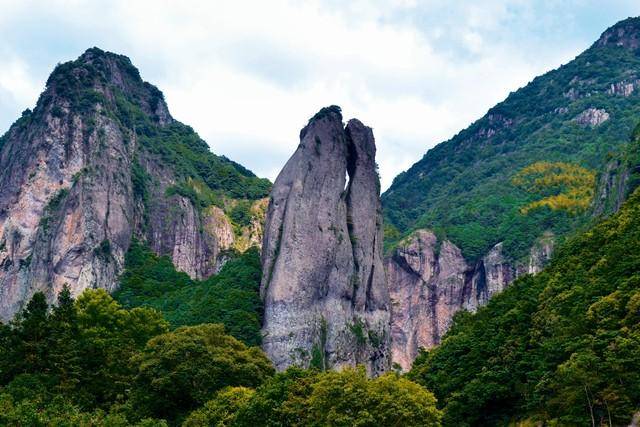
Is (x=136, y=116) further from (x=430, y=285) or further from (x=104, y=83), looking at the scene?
(x=430, y=285)

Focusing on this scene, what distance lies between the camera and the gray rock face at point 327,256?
75.4 meters

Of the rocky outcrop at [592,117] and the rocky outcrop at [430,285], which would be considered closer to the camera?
Answer: the rocky outcrop at [430,285]

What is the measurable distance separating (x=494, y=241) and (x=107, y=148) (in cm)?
5959

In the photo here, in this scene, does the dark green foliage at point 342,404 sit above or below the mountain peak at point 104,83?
below

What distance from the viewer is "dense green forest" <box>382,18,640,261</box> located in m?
136

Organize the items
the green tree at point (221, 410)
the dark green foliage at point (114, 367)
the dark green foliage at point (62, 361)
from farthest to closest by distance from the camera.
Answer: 1. the dark green foliage at point (114, 367)
2. the dark green foliage at point (62, 361)
3. the green tree at point (221, 410)

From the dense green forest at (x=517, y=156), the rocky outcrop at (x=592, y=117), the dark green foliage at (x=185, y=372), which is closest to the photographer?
the dark green foliage at (x=185, y=372)

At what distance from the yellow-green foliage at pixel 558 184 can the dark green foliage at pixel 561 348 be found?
211ft

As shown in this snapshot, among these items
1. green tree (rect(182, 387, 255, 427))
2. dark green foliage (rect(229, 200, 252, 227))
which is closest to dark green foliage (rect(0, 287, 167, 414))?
green tree (rect(182, 387, 255, 427))

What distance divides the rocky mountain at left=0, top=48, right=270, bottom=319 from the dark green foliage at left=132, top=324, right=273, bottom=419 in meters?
37.9

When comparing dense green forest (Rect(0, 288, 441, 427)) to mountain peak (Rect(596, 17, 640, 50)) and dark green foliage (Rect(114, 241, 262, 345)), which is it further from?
mountain peak (Rect(596, 17, 640, 50))

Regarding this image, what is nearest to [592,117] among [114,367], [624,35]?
[624,35]

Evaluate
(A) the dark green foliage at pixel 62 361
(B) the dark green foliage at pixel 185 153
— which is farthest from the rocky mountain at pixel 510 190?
(A) the dark green foliage at pixel 62 361

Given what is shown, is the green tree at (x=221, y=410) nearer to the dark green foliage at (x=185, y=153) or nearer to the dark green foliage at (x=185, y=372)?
the dark green foliage at (x=185, y=372)
